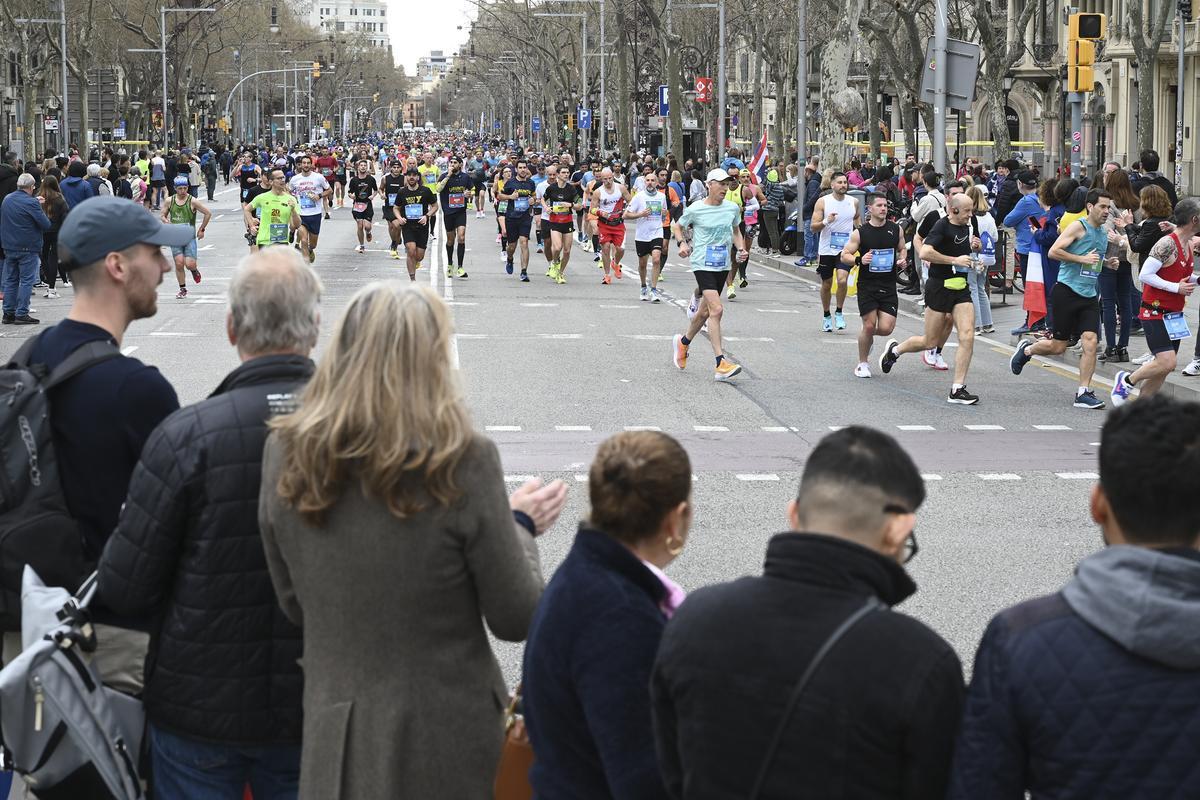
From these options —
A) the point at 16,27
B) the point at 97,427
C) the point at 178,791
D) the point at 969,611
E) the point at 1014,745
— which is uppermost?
the point at 16,27

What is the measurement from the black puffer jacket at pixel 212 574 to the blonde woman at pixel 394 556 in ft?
0.49

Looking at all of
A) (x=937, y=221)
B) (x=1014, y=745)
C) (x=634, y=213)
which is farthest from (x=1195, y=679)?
(x=634, y=213)

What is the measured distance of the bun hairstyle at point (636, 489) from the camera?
121 inches

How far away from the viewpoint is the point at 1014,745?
106 inches

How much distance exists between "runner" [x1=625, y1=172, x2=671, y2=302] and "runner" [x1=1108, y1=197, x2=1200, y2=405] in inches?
428

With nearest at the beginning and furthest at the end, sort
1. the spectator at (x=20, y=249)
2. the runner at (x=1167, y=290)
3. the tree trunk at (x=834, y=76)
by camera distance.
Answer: the runner at (x=1167, y=290) → the spectator at (x=20, y=249) → the tree trunk at (x=834, y=76)

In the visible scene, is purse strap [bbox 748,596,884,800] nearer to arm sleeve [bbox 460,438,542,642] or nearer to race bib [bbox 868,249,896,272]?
arm sleeve [bbox 460,438,542,642]

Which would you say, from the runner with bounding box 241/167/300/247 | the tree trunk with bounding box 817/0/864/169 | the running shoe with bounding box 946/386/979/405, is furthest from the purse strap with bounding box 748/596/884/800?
the tree trunk with bounding box 817/0/864/169

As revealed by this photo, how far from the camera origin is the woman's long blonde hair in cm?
314

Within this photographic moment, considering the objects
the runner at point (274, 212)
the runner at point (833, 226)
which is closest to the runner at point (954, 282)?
the runner at point (833, 226)

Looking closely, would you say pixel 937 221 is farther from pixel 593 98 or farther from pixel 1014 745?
pixel 593 98

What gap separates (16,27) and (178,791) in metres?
54.3

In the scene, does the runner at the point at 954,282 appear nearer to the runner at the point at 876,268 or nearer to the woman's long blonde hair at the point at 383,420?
the runner at the point at 876,268

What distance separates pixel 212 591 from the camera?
3.45 metres
